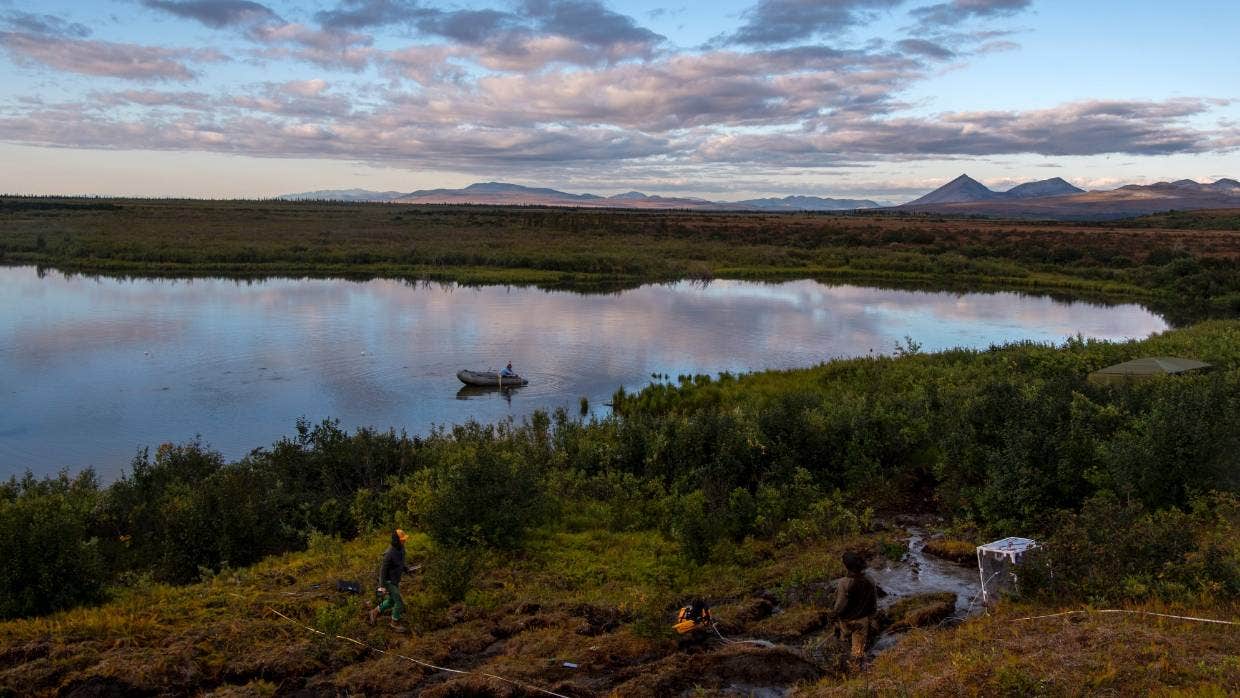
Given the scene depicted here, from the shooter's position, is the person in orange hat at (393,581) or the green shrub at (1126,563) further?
the person in orange hat at (393,581)

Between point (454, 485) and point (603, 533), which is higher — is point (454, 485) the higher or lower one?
the higher one

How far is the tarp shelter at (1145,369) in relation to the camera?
20047mm

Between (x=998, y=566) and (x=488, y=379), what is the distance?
18.0 metres

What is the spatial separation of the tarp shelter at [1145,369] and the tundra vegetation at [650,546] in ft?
10.3

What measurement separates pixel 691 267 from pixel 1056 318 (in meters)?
26.8

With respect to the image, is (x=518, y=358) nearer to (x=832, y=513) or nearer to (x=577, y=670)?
(x=832, y=513)

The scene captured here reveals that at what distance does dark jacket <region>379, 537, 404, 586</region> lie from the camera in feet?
32.8

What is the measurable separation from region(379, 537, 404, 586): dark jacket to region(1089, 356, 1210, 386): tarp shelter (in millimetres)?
16416

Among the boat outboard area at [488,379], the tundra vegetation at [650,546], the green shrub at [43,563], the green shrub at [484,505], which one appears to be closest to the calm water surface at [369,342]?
the boat outboard area at [488,379]

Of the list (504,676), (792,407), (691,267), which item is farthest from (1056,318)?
(504,676)

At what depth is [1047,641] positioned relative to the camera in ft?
26.2

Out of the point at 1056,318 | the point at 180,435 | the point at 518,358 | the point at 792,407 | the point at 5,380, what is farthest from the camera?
the point at 1056,318

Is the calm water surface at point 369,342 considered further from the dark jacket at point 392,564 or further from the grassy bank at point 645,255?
the dark jacket at point 392,564

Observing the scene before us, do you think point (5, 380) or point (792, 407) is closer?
point (792, 407)
